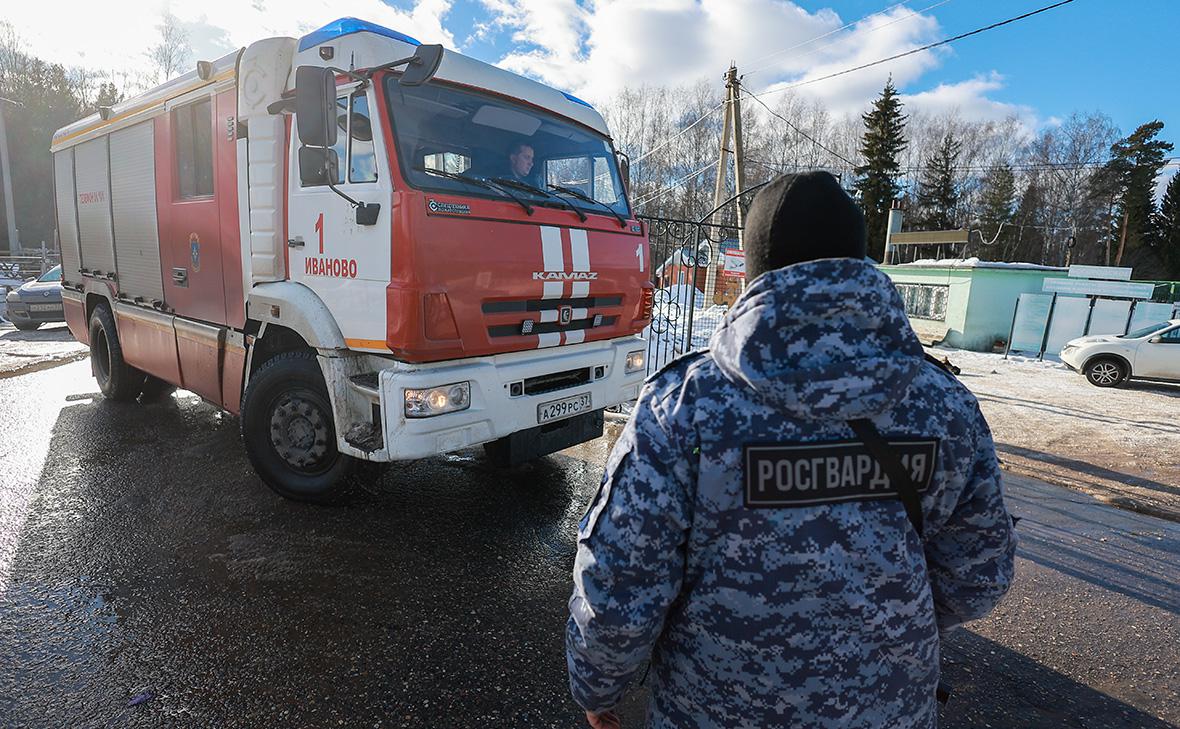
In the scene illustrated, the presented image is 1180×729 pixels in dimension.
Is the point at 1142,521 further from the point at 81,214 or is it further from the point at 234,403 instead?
the point at 81,214

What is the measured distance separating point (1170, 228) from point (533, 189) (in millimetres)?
57116

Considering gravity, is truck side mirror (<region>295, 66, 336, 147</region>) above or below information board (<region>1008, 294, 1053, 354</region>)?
above

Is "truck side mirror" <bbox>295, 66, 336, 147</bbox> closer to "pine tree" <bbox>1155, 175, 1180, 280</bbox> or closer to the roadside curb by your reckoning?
the roadside curb

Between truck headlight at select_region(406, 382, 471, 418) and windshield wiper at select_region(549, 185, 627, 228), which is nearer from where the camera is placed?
truck headlight at select_region(406, 382, 471, 418)

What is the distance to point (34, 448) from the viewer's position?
211 inches

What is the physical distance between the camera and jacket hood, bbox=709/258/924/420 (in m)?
1.08

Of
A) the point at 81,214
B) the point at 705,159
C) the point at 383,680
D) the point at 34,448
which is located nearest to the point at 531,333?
the point at 383,680

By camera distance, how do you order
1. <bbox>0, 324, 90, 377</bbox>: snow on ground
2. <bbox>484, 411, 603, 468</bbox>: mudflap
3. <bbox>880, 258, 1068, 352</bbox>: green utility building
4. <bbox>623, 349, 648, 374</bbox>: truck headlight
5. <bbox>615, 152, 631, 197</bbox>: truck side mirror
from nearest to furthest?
<bbox>484, 411, 603, 468</bbox>: mudflap, <bbox>623, 349, 648, 374</bbox>: truck headlight, <bbox>615, 152, 631, 197</bbox>: truck side mirror, <bbox>0, 324, 90, 377</bbox>: snow on ground, <bbox>880, 258, 1068, 352</bbox>: green utility building

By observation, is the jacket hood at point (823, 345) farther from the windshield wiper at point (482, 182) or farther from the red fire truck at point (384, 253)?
the windshield wiper at point (482, 182)

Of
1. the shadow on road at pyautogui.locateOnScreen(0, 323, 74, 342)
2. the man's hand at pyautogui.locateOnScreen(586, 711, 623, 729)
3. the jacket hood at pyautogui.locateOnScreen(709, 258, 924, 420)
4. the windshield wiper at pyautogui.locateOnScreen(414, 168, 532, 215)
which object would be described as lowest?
the shadow on road at pyautogui.locateOnScreen(0, 323, 74, 342)

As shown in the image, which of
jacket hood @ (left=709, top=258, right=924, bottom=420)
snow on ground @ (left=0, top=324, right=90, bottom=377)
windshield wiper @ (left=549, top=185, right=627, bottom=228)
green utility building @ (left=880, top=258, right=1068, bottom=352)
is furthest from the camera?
green utility building @ (left=880, top=258, right=1068, bottom=352)

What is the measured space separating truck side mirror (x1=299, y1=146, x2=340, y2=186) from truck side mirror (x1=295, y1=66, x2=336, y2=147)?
0.10m

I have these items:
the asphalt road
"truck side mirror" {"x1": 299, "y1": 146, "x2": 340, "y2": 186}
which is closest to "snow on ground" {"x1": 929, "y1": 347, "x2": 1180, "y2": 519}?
the asphalt road

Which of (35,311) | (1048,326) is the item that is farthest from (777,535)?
(1048,326)
